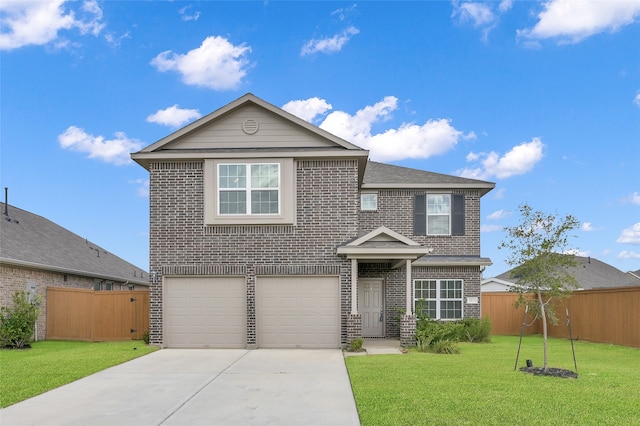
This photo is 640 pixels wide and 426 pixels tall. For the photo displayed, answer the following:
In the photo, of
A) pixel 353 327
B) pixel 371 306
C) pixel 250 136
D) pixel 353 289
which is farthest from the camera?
pixel 371 306

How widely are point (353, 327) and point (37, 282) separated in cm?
1195

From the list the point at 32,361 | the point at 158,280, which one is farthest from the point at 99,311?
the point at 32,361

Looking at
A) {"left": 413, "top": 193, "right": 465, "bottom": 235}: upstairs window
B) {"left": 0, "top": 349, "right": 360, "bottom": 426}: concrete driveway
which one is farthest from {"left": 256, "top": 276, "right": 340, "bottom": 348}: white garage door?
{"left": 413, "top": 193, "right": 465, "bottom": 235}: upstairs window

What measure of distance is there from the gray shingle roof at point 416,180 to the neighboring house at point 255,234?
5038mm

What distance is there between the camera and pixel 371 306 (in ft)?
68.0

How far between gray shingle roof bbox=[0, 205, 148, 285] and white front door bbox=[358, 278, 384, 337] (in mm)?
11269

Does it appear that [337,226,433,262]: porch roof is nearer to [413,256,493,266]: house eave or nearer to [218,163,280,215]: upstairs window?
[218,163,280,215]: upstairs window

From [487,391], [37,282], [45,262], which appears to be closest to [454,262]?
[487,391]

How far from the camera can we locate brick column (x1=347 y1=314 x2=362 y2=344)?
1641 centimetres

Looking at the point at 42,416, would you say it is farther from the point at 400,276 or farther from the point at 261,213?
the point at 400,276

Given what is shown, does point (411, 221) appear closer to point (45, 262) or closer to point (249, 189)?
point (249, 189)

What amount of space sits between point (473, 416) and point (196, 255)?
10.9 meters

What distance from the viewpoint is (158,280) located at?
17.2m

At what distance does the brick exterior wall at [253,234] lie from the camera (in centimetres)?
1705
